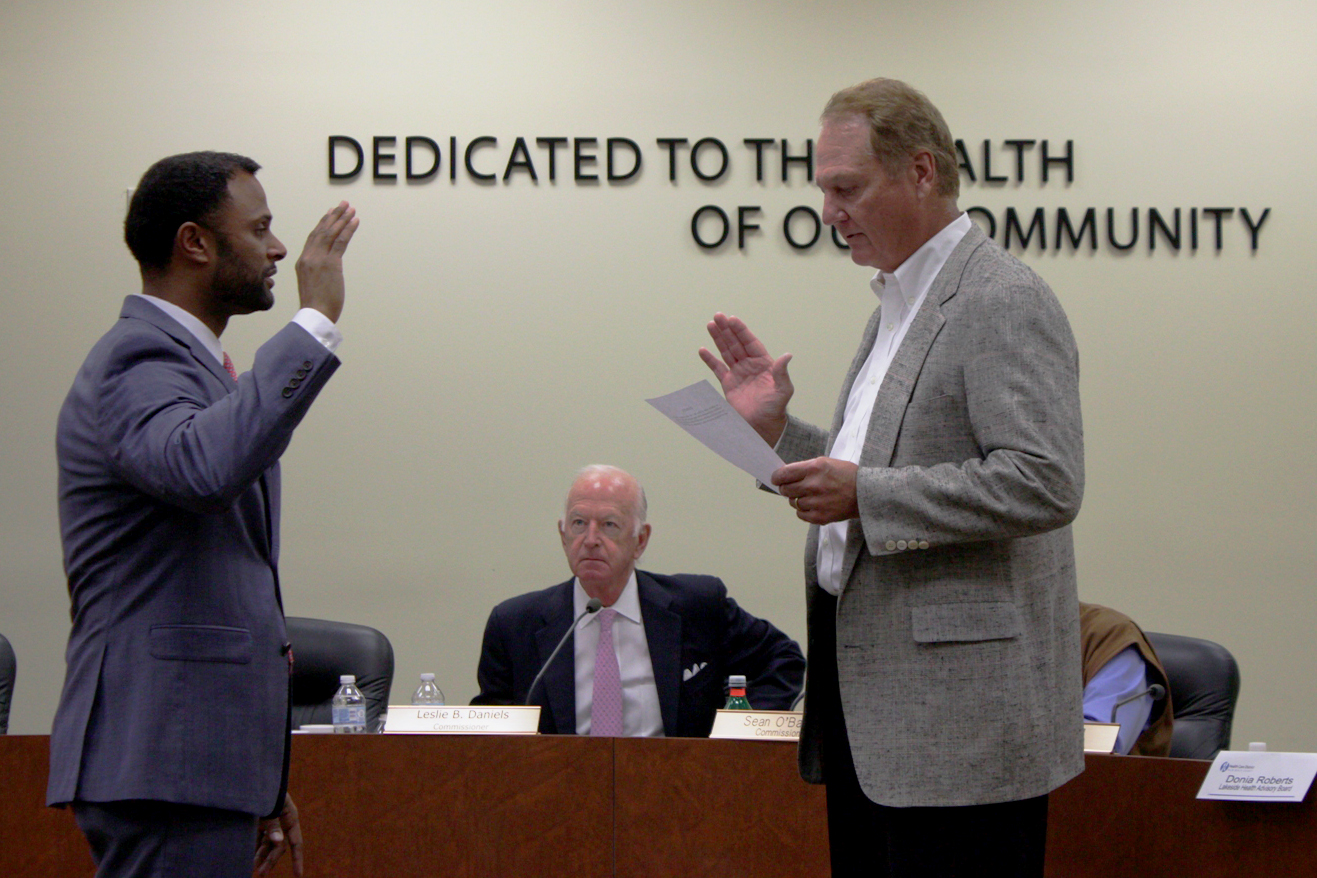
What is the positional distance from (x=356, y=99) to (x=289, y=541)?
151 centimetres

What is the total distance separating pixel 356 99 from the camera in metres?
A: 4.29

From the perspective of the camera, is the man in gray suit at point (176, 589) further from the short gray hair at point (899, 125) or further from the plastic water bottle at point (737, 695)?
the plastic water bottle at point (737, 695)

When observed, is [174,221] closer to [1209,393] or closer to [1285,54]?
[1209,393]

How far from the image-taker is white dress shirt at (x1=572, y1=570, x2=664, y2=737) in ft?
9.86

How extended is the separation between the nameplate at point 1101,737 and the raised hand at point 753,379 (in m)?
0.89

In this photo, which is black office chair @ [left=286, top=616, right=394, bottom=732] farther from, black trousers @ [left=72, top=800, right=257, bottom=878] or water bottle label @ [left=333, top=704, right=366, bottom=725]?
black trousers @ [left=72, top=800, right=257, bottom=878]

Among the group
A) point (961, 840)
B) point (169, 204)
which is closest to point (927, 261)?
point (961, 840)

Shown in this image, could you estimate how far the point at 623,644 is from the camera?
10.1 ft

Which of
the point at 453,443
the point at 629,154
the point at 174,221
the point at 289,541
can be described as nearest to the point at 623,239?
the point at 629,154

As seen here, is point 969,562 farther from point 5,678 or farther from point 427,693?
point 5,678

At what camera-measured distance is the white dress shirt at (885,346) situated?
1608 millimetres

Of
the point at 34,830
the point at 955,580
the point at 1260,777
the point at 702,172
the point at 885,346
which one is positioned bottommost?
the point at 34,830

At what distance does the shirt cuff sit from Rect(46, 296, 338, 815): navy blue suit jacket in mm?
15

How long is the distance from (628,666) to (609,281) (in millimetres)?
1613
